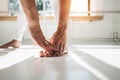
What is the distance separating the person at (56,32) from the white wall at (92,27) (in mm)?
1705

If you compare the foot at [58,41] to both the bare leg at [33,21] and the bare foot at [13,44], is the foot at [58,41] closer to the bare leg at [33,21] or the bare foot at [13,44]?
the bare leg at [33,21]

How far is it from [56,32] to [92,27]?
1902mm

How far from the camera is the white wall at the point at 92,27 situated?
3220 millimetres

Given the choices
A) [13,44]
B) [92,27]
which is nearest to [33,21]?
[13,44]

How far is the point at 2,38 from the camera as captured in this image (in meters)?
3.21

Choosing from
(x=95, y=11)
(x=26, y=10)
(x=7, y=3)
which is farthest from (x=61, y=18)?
(x=7, y=3)

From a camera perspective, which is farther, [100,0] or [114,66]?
[100,0]

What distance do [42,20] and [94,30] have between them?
0.75 meters

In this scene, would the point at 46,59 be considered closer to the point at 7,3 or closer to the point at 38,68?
the point at 38,68

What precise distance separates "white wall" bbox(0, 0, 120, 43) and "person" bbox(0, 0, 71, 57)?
5.59 feet

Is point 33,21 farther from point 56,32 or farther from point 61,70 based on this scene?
point 61,70

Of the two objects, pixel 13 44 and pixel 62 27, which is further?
pixel 13 44

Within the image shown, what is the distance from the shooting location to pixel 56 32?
142 cm

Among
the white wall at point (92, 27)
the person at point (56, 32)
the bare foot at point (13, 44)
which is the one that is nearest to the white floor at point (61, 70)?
the person at point (56, 32)
